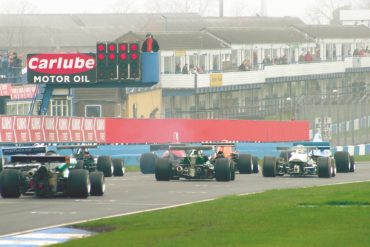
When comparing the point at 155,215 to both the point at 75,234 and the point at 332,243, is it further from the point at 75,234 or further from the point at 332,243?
the point at 332,243

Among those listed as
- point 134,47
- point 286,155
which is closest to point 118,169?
point 286,155

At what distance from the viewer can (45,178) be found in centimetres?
2805

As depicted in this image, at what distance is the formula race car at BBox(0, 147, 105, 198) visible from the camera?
27.8 metres

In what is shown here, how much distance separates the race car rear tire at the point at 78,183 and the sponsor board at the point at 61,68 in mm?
19767

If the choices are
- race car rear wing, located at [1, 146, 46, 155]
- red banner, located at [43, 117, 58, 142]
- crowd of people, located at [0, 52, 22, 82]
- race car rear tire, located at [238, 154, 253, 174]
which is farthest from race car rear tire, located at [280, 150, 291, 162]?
crowd of people, located at [0, 52, 22, 82]

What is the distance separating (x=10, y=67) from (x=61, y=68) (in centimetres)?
1209

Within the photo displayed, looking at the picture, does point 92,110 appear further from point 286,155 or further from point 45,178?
Answer: point 45,178

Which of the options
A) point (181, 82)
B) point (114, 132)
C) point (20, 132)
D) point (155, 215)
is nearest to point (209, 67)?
point (181, 82)

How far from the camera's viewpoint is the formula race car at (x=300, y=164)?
37.9 metres

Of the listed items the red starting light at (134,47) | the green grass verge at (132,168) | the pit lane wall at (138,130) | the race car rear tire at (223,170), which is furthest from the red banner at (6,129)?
the race car rear tire at (223,170)

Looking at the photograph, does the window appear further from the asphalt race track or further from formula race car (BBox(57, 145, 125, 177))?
the asphalt race track

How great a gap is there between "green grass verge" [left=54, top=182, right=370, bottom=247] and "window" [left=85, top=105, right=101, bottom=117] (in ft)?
135

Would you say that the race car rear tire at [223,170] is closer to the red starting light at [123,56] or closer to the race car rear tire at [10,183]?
the race car rear tire at [10,183]

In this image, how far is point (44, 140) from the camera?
4569cm
